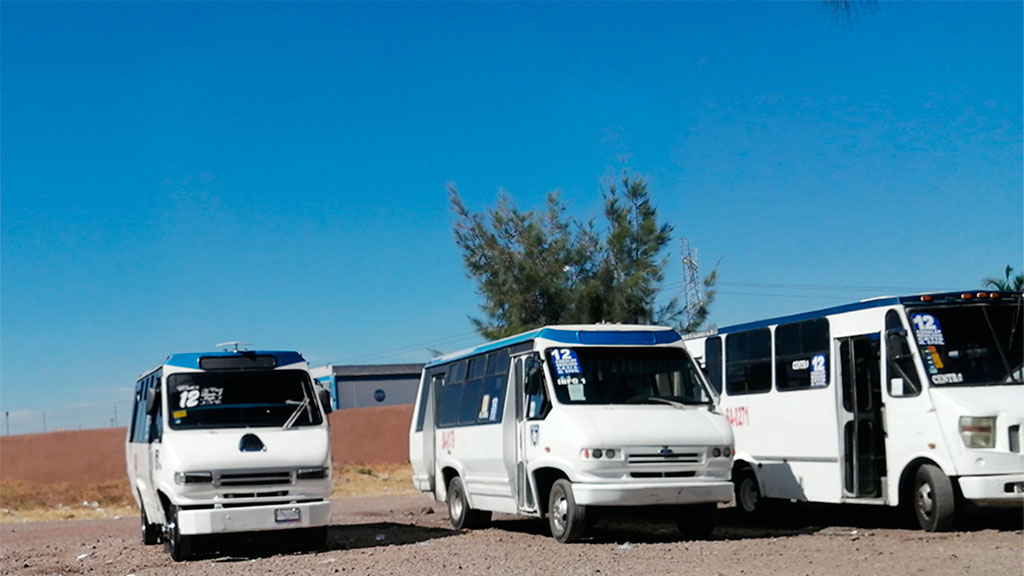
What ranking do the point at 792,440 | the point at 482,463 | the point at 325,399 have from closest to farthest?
the point at 325,399 → the point at 792,440 → the point at 482,463

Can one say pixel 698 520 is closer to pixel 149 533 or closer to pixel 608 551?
pixel 608 551

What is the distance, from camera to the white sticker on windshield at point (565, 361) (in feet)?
48.2

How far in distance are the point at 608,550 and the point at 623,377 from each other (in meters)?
2.26

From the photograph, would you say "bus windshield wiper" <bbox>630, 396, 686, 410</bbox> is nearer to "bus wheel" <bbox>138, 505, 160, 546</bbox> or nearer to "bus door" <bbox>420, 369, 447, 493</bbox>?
"bus door" <bbox>420, 369, 447, 493</bbox>

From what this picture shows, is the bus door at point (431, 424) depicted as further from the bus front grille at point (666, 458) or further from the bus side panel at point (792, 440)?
the bus front grille at point (666, 458)

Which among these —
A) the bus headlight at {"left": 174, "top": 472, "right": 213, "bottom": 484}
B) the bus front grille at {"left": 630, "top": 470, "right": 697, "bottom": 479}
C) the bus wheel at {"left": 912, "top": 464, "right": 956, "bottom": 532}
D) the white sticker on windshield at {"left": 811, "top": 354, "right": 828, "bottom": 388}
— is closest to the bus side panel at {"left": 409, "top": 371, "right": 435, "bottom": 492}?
the bus headlight at {"left": 174, "top": 472, "right": 213, "bottom": 484}

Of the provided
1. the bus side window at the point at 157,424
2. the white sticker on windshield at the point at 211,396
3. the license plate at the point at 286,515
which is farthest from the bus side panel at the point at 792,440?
the bus side window at the point at 157,424

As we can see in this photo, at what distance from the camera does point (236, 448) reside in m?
14.4

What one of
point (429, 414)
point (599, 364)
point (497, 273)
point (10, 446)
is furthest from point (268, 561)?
point (10, 446)

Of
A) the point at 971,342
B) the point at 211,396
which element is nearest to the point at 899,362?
the point at 971,342

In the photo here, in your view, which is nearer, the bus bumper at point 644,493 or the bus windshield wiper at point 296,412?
the bus bumper at point 644,493

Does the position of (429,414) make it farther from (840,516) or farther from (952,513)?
(952,513)

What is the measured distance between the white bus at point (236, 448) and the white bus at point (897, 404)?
6016 mm

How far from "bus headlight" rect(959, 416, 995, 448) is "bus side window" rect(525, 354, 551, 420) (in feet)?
15.1
